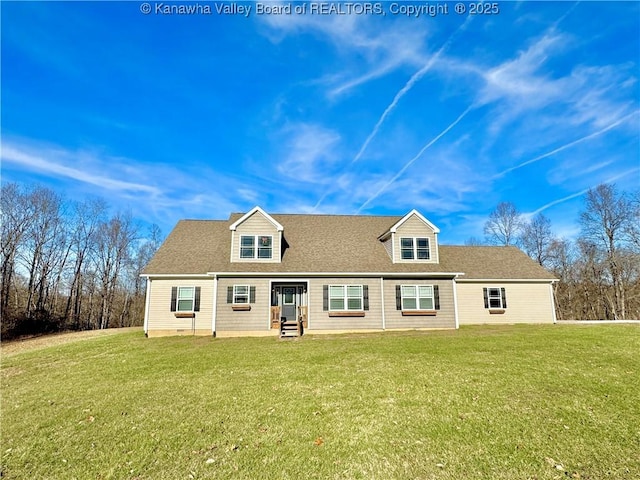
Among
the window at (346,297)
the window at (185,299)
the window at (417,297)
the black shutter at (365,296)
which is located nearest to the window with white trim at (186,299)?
the window at (185,299)

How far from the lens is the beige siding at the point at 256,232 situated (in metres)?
17.6

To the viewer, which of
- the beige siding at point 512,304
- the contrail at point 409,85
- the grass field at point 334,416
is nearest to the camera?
the grass field at point 334,416

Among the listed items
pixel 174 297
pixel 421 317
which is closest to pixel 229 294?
pixel 174 297

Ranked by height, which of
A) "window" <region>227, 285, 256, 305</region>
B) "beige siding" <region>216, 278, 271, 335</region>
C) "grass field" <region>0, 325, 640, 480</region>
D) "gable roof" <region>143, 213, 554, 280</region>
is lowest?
"grass field" <region>0, 325, 640, 480</region>

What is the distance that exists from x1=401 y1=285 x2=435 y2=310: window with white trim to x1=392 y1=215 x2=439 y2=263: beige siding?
1624mm

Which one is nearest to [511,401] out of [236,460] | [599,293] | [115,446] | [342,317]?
[236,460]

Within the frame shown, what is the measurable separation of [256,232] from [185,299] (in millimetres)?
5204

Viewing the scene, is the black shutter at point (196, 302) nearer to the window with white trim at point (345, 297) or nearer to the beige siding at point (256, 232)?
the beige siding at point (256, 232)

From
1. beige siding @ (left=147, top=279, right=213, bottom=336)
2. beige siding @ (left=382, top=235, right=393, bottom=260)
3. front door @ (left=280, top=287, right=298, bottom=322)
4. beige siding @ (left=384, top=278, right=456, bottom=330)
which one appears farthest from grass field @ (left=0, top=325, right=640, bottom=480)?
beige siding @ (left=382, top=235, right=393, bottom=260)

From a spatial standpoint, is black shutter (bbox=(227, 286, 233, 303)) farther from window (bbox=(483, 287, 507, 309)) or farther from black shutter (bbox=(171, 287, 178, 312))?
window (bbox=(483, 287, 507, 309))

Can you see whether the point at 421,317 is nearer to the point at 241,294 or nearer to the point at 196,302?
the point at 241,294

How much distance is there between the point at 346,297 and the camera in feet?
56.0

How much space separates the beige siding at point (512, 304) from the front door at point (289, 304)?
10.0 m

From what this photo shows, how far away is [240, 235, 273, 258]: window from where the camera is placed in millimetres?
17734
